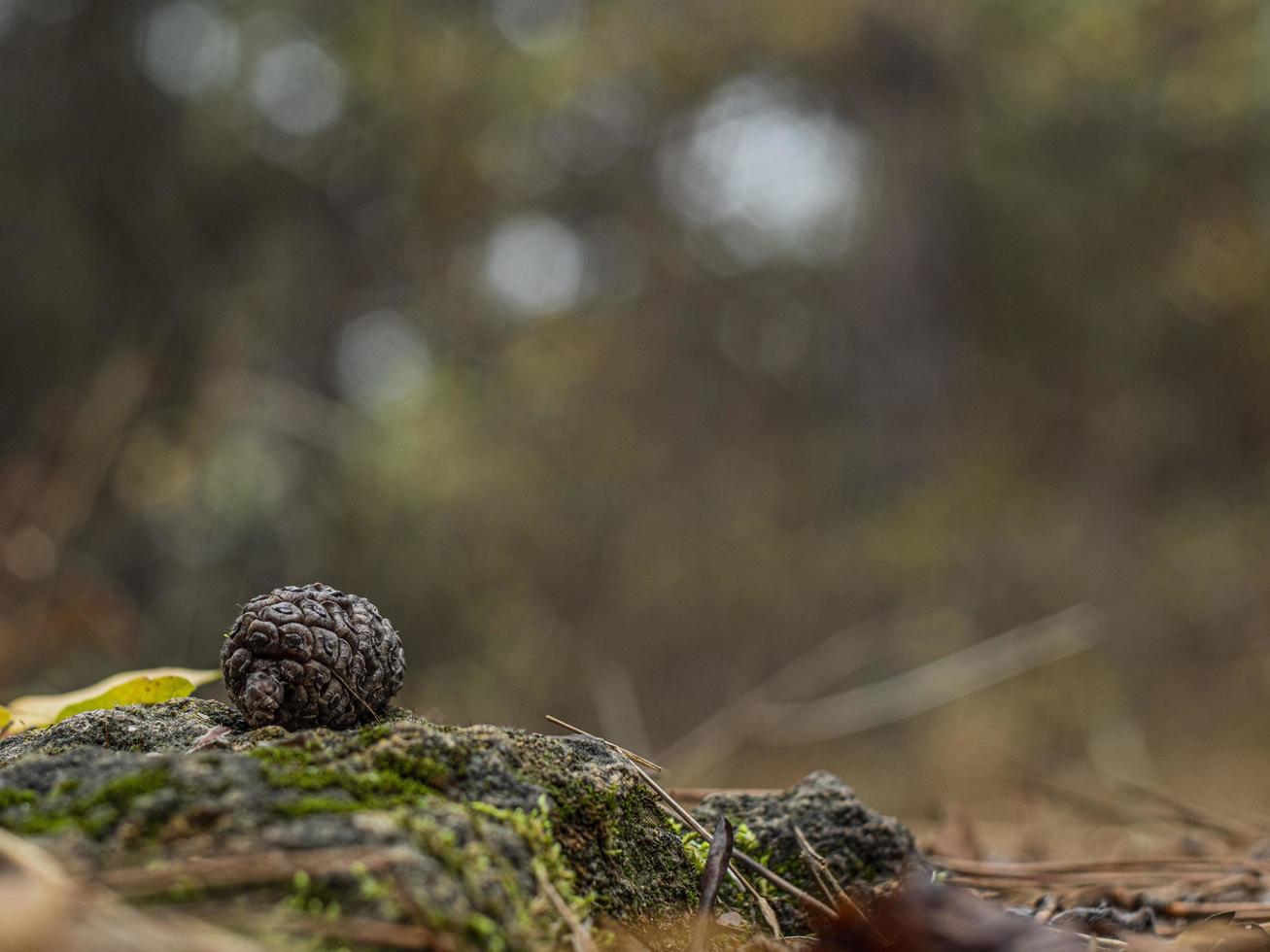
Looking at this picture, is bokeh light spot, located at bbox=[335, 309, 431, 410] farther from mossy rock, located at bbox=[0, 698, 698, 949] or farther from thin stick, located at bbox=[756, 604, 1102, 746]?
mossy rock, located at bbox=[0, 698, 698, 949]

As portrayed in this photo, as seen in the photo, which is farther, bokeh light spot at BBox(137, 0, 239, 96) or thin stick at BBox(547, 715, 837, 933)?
bokeh light spot at BBox(137, 0, 239, 96)

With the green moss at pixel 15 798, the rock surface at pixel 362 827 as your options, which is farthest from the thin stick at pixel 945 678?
the green moss at pixel 15 798

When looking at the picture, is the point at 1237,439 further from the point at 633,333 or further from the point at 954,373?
the point at 633,333

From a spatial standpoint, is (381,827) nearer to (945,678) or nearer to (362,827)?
(362,827)

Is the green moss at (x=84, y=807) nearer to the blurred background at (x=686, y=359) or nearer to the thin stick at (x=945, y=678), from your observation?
the blurred background at (x=686, y=359)

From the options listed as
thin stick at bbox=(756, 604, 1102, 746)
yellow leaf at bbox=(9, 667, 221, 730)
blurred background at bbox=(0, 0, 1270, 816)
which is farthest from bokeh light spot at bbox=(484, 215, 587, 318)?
yellow leaf at bbox=(9, 667, 221, 730)

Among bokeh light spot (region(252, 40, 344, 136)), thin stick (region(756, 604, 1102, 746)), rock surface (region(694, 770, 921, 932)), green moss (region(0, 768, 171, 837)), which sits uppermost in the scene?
bokeh light spot (region(252, 40, 344, 136))

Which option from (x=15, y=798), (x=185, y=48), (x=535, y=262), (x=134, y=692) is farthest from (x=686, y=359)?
(x=15, y=798)

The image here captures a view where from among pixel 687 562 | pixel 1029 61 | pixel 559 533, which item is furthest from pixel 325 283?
pixel 1029 61
